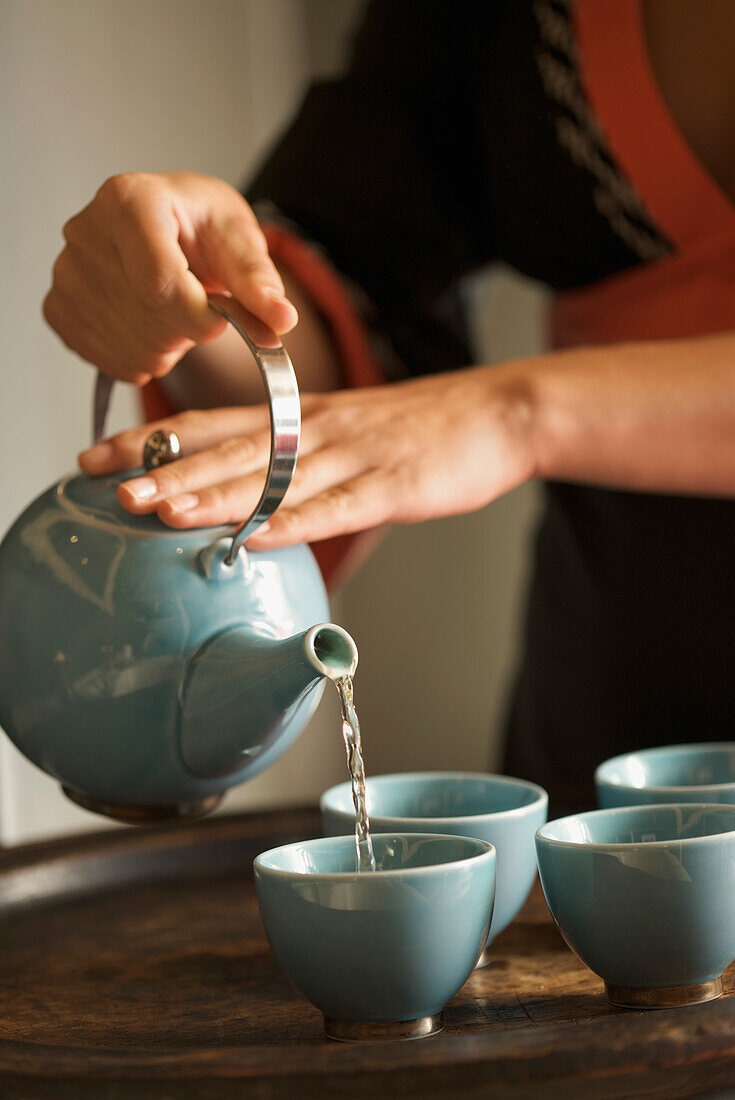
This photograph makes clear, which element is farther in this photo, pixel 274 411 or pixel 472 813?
pixel 472 813

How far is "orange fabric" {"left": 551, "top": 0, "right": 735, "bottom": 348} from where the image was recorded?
0.74 m

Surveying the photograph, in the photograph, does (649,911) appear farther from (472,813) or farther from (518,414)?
(518,414)

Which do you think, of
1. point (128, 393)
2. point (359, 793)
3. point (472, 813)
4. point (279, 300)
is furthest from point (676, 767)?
point (128, 393)

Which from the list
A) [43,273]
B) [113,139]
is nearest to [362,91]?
[43,273]

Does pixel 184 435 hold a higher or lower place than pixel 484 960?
higher

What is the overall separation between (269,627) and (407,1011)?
0.17 metres

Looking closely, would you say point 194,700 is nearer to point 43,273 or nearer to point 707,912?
point 707,912

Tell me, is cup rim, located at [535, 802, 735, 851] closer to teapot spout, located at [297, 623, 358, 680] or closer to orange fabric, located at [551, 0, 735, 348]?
teapot spout, located at [297, 623, 358, 680]

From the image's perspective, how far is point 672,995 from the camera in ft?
1.45

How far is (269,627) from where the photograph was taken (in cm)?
50

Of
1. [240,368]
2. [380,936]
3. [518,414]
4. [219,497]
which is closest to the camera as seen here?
[380,936]

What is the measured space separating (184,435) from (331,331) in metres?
0.30

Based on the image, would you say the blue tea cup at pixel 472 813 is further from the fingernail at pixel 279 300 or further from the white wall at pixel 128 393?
the white wall at pixel 128 393

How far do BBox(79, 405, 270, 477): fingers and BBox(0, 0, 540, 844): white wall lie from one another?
699mm
